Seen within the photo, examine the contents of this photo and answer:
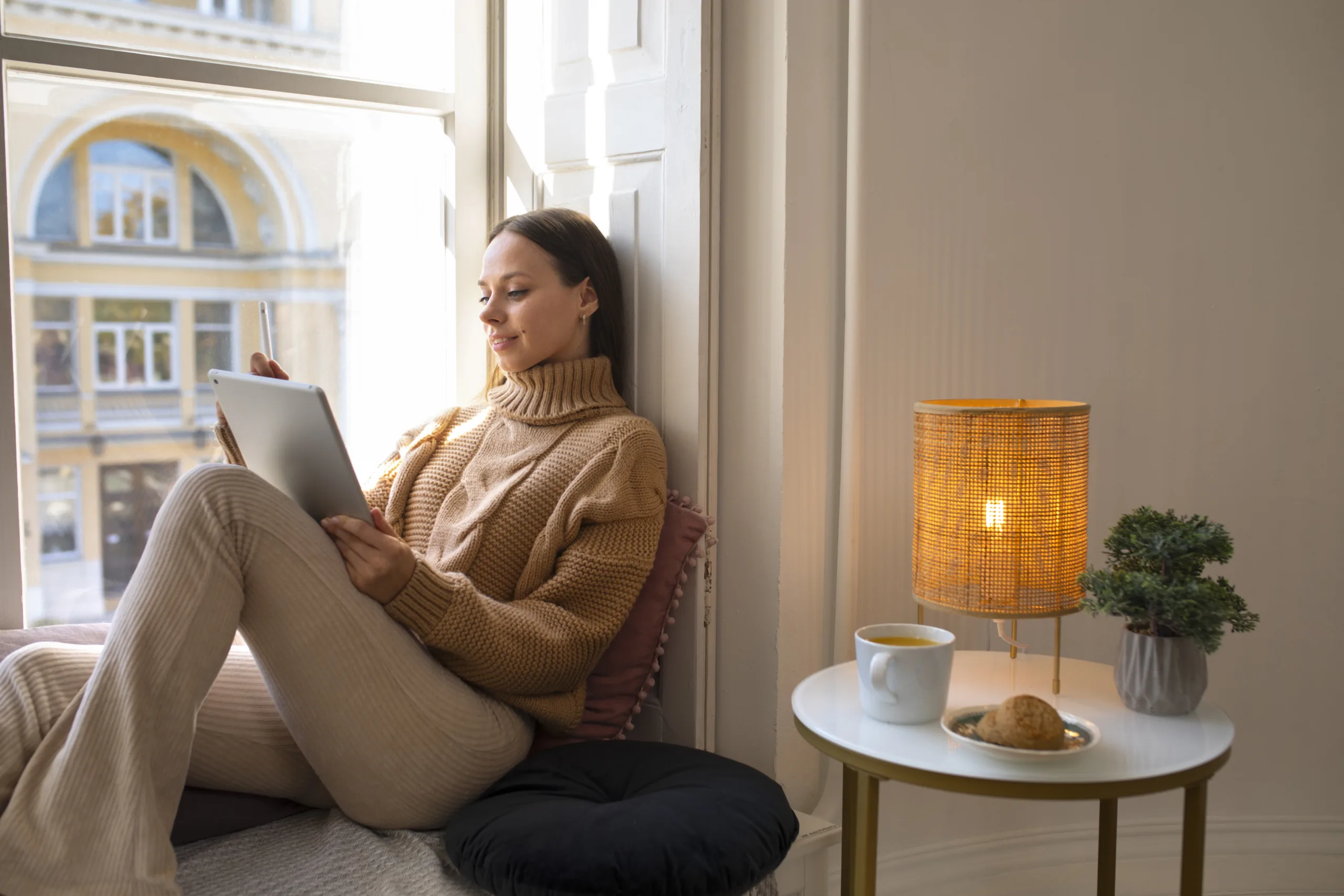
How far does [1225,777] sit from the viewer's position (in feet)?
6.33

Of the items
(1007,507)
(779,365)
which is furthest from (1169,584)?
(779,365)

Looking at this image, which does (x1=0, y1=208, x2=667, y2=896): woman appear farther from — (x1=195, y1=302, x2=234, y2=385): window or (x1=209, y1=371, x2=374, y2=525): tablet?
(x1=195, y1=302, x2=234, y2=385): window

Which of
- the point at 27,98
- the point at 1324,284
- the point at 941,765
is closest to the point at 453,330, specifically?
the point at 27,98

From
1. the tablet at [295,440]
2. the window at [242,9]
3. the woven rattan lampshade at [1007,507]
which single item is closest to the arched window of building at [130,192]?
the window at [242,9]

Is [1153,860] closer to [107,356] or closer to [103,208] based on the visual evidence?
[107,356]

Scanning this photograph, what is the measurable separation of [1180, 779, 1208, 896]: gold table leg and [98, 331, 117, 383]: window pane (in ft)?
5.50

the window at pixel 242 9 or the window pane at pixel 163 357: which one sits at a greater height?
the window at pixel 242 9

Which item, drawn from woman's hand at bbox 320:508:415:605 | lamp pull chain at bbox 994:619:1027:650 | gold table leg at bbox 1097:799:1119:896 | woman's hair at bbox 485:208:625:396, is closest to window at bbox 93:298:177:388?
woman's hair at bbox 485:208:625:396

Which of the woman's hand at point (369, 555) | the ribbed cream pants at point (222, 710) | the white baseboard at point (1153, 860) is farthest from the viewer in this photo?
the white baseboard at point (1153, 860)

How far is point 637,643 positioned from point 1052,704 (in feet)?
1.95

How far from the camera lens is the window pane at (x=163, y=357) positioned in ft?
6.14

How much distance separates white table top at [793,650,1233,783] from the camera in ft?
3.80

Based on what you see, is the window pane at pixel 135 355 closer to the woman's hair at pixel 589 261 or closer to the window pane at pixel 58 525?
the window pane at pixel 58 525

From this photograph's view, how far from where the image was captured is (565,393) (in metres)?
1.75
